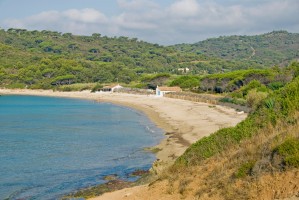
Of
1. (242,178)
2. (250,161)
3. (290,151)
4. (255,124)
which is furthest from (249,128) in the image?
(290,151)

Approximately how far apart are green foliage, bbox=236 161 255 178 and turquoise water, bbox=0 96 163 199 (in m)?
11.0

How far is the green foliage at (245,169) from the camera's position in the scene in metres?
12.4

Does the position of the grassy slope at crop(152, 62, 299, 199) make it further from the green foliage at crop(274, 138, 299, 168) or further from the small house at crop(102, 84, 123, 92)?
the small house at crop(102, 84, 123, 92)

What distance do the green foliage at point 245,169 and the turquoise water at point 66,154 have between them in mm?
11018

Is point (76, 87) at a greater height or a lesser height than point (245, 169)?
greater

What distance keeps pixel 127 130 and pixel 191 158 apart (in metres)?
32.8

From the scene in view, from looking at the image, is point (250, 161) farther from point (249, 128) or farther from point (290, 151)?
point (249, 128)

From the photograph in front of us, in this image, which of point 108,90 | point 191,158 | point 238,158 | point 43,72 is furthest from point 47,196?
point 43,72

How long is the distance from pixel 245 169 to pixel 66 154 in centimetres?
2292

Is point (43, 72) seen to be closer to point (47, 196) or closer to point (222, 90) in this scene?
point (222, 90)

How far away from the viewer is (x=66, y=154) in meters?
33.4

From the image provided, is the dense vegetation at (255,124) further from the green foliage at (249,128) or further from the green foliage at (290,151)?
the green foliage at (290,151)

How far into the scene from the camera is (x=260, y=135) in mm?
14672

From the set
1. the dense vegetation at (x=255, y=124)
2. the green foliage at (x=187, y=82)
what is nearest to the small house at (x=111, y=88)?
Answer: the green foliage at (x=187, y=82)
